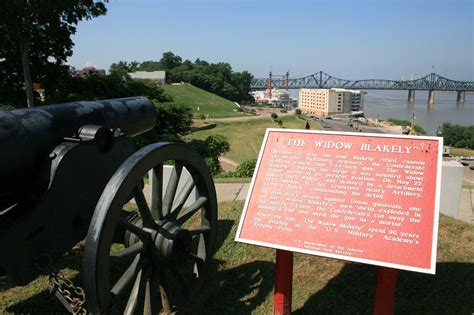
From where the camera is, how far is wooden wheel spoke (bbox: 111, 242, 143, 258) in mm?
2592

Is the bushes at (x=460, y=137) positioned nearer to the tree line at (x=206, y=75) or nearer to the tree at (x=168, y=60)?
the tree line at (x=206, y=75)

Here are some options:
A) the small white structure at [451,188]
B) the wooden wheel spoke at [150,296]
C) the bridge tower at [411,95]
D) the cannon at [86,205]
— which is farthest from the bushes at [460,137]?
the bridge tower at [411,95]

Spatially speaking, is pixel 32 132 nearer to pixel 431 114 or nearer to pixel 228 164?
pixel 228 164

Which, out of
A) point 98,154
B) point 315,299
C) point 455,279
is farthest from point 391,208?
point 98,154

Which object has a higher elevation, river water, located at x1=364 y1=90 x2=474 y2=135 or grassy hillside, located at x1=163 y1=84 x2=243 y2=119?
grassy hillside, located at x1=163 y1=84 x2=243 y2=119

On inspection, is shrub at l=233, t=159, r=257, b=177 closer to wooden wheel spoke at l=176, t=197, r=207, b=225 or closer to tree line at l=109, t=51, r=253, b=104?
wooden wheel spoke at l=176, t=197, r=207, b=225

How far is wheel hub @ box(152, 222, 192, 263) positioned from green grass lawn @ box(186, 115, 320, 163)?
1086 inches

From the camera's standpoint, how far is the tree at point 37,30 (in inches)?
544

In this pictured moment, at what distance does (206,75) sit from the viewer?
9131 centimetres

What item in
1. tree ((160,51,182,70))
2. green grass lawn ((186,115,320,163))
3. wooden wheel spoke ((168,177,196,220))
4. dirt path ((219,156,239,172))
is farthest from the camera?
tree ((160,51,182,70))

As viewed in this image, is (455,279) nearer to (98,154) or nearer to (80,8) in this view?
(98,154)

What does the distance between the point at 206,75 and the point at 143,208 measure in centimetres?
9048

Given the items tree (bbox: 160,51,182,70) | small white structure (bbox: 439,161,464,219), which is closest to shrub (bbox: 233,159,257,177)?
small white structure (bbox: 439,161,464,219)

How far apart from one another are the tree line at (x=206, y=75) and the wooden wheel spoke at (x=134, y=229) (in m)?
80.5
